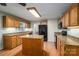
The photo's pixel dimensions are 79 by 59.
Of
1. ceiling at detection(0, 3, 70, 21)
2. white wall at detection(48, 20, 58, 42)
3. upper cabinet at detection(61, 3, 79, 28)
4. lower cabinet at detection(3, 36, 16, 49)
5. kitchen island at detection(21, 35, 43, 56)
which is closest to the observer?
upper cabinet at detection(61, 3, 79, 28)

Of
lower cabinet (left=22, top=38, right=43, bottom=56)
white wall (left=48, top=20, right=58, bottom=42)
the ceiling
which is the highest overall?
the ceiling

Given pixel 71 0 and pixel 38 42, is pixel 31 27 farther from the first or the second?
pixel 71 0

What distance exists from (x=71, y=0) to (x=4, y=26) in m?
5.04

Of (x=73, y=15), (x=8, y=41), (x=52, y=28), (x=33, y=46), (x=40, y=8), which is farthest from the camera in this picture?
(x=52, y=28)

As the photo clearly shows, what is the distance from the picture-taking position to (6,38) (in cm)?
524

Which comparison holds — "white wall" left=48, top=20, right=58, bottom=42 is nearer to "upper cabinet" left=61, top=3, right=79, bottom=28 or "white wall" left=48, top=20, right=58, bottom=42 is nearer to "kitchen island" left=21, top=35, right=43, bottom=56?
"kitchen island" left=21, top=35, right=43, bottom=56

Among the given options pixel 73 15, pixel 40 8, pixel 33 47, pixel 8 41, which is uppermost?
pixel 40 8

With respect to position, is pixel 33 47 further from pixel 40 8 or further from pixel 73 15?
pixel 73 15

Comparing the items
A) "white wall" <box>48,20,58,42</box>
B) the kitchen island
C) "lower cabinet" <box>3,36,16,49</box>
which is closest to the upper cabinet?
the kitchen island

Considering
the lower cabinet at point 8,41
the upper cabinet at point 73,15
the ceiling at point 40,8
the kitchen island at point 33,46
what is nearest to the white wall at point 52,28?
the ceiling at point 40,8

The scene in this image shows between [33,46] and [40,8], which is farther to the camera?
[40,8]

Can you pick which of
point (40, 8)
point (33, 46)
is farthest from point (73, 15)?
point (33, 46)

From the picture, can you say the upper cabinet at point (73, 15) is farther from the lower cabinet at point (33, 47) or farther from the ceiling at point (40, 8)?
the lower cabinet at point (33, 47)

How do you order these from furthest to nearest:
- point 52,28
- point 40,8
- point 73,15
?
1. point 52,28
2. point 40,8
3. point 73,15
